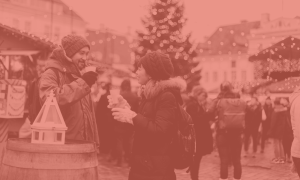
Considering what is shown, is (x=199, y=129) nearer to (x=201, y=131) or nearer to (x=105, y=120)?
(x=201, y=131)

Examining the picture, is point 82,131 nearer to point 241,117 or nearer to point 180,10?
point 241,117

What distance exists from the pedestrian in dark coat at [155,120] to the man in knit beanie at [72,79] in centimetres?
33

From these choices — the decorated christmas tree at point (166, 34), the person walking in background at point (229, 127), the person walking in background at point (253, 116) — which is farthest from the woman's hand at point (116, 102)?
the decorated christmas tree at point (166, 34)

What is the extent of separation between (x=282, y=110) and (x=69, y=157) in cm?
963

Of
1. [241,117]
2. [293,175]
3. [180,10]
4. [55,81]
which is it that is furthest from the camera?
[180,10]

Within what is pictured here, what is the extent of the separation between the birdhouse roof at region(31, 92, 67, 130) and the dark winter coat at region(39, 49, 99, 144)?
0.15 metres

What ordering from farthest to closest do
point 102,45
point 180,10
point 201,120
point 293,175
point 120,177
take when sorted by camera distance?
point 102,45, point 180,10, point 293,175, point 120,177, point 201,120

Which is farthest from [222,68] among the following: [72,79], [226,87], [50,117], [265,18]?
[50,117]

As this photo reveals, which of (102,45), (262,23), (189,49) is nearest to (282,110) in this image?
(189,49)

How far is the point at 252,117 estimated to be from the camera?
14812mm

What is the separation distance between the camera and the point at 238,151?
852 cm

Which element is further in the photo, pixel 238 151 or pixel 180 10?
pixel 180 10

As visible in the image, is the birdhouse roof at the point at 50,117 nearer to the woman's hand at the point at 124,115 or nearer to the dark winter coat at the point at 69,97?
the dark winter coat at the point at 69,97

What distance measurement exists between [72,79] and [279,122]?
9008 millimetres
